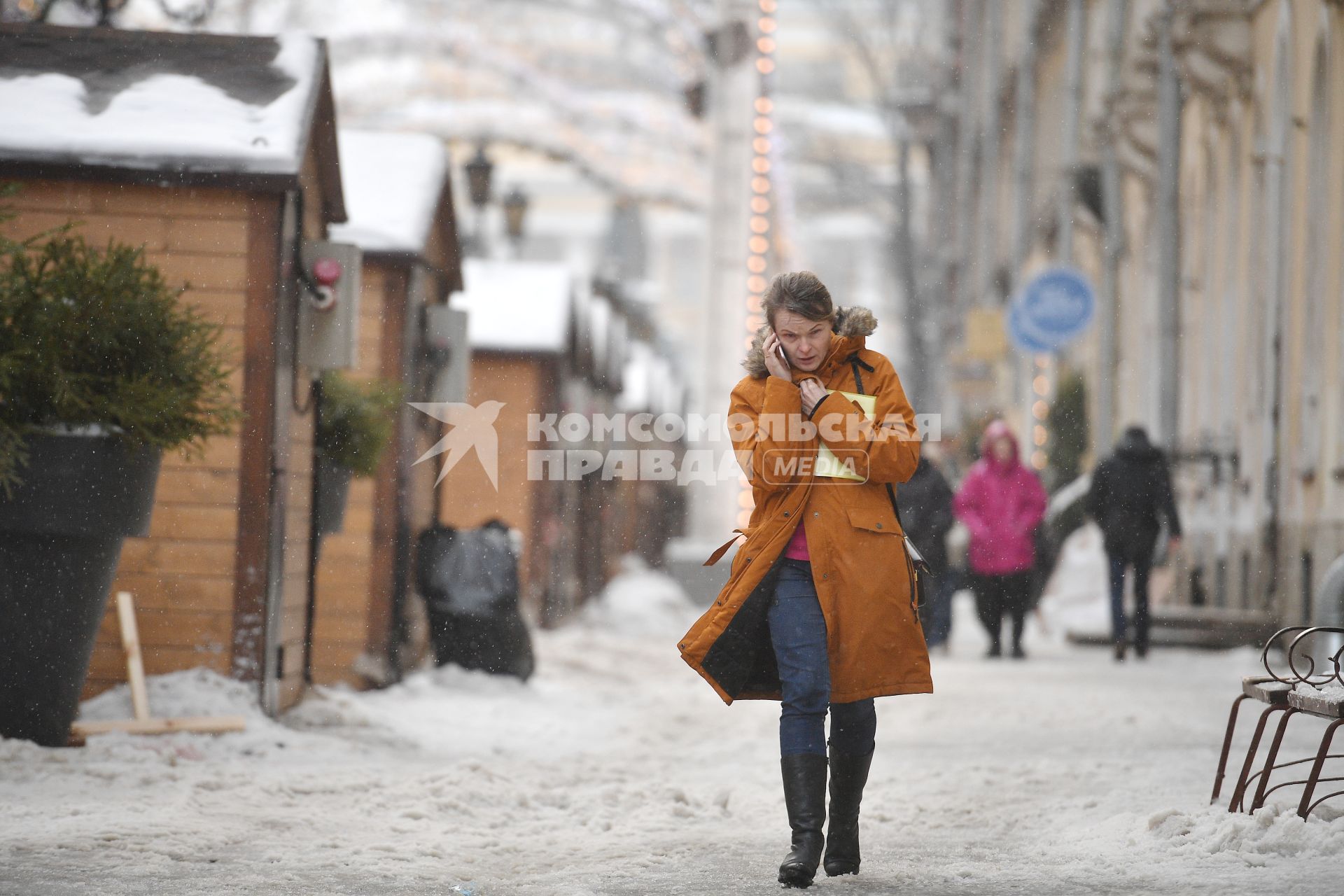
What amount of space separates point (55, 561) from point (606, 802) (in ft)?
7.34

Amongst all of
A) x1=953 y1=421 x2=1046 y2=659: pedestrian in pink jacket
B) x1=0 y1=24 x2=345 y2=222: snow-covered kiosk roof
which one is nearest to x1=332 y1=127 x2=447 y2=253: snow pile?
x1=0 y1=24 x2=345 y2=222: snow-covered kiosk roof

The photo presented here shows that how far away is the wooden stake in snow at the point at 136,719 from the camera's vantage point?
329 inches

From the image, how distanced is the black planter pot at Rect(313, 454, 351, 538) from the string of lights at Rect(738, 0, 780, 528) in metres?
9.27

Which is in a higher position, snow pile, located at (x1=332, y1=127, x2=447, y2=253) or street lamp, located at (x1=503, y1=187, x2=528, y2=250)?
street lamp, located at (x1=503, y1=187, x2=528, y2=250)

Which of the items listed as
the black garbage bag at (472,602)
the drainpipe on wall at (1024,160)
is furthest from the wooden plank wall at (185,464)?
the drainpipe on wall at (1024,160)

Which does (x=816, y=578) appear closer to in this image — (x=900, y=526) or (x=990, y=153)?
(x=900, y=526)

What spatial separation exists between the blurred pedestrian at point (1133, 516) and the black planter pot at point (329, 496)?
5.85 metres

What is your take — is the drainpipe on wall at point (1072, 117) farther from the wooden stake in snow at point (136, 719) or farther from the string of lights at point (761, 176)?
the wooden stake in snow at point (136, 719)

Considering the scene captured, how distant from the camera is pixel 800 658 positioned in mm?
5562

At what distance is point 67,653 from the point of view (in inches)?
306

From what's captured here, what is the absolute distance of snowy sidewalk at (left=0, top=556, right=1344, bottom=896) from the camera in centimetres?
571

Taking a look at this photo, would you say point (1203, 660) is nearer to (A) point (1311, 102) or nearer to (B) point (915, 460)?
(A) point (1311, 102)

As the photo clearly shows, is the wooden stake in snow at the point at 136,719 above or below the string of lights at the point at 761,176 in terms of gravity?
below

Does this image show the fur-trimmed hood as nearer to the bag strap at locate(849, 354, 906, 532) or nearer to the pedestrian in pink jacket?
the bag strap at locate(849, 354, 906, 532)
